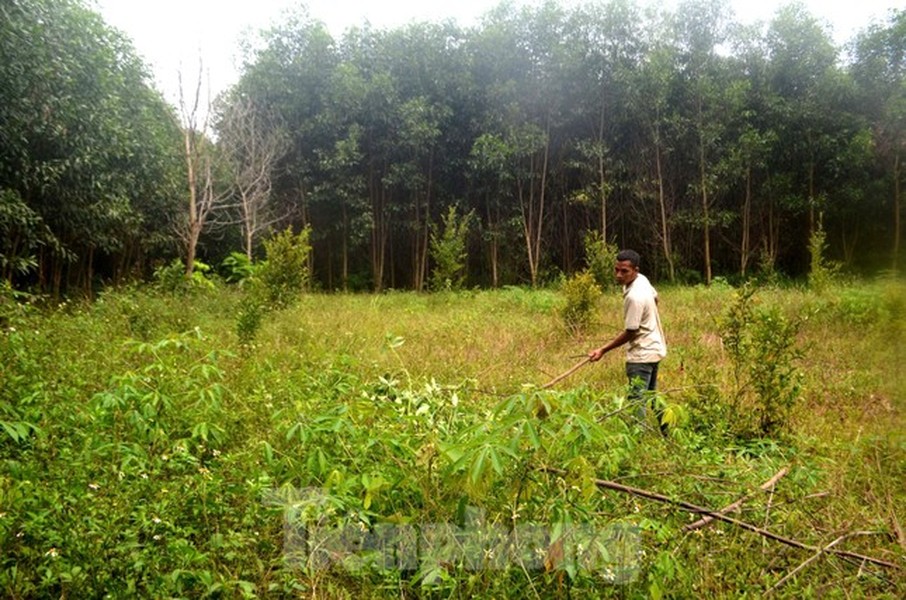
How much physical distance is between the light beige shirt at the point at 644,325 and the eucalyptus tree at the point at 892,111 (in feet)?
11.6

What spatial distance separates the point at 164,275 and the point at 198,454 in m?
8.19

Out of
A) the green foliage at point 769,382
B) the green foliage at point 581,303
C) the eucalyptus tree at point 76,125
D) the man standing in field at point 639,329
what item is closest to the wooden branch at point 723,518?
the man standing in field at point 639,329

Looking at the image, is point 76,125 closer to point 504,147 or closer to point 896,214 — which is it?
point 896,214

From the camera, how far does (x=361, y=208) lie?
20484 millimetres

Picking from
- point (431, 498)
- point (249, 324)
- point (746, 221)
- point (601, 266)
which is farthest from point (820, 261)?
point (746, 221)

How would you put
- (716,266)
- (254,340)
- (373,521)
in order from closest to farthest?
(373,521)
(254,340)
(716,266)

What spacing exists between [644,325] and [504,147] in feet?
50.6

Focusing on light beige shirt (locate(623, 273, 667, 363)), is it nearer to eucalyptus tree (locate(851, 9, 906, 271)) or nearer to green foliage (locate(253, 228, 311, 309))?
eucalyptus tree (locate(851, 9, 906, 271))

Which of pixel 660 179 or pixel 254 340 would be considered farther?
pixel 660 179

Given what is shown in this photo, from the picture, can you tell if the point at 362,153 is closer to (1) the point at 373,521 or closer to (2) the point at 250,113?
(2) the point at 250,113

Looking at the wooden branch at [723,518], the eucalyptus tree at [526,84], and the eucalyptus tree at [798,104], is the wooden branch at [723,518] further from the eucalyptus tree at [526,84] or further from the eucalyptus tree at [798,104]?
the eucalyptus tree at [526,84]

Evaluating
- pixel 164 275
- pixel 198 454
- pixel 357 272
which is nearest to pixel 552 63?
pixel 357 272

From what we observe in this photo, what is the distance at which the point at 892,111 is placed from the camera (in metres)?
0.71

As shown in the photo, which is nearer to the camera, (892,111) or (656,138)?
(892,111)
